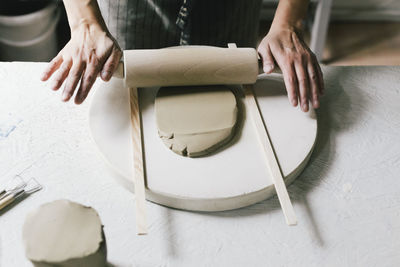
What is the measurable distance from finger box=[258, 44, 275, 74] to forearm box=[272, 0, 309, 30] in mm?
100

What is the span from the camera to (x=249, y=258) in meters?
0.74

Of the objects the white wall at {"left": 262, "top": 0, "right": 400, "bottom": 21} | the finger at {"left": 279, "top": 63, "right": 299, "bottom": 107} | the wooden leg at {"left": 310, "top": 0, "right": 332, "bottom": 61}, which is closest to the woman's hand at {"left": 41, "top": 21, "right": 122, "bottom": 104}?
the finger at {"left": 279, "top": 63, "right": 299, "bottom": 107}

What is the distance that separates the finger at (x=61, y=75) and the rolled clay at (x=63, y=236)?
32 centimetres

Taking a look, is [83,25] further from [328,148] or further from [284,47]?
[328,148]

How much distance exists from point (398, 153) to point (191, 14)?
2.10ft

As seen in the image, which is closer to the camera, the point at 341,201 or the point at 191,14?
the point at 341,201

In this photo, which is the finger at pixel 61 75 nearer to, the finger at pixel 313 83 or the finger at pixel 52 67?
the finger at pixel 52 67

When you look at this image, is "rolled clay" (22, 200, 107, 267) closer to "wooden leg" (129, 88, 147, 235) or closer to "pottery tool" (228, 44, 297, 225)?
"wooden leg" (129, 88, 147, 235)

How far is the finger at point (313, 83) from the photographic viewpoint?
925 millimetres

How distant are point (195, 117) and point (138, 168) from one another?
0.16m

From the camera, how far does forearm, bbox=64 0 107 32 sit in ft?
3.24

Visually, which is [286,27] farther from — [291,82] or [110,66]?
[110,66]

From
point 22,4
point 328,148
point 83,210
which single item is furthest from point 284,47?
point 22,4

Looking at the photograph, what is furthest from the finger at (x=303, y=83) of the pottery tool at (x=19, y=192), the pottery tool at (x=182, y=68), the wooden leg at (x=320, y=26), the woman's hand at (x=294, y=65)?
the wooden leg at (x=320, y=26)
